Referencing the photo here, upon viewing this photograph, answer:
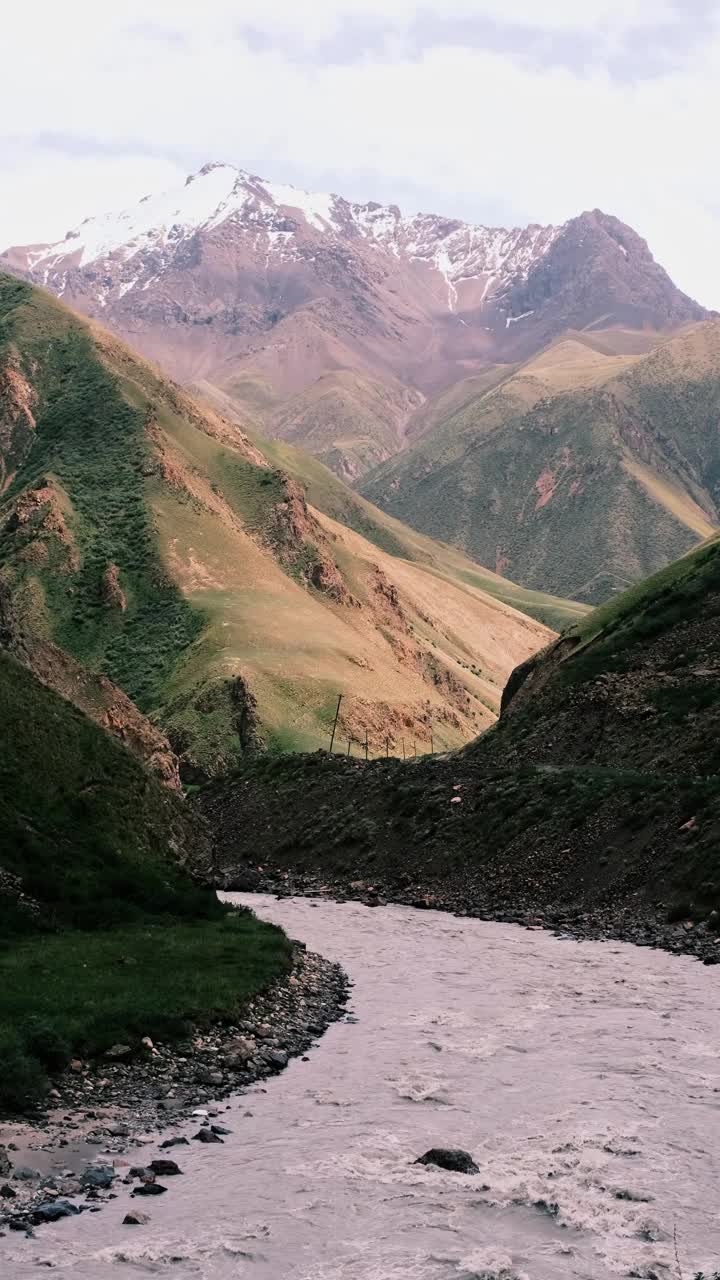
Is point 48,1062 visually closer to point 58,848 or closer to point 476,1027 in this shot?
point 476,1027

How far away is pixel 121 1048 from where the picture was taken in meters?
34.1

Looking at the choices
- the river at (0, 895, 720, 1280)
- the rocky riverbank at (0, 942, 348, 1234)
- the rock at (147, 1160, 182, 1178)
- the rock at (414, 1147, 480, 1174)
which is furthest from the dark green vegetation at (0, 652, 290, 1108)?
the rock at (414, 1147, 480, 1174)

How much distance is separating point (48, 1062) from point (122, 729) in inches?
3082

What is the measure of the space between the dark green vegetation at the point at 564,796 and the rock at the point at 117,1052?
3398 centimetres

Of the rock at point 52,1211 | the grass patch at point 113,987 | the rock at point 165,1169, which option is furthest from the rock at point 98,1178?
the grass patch at point 113,987

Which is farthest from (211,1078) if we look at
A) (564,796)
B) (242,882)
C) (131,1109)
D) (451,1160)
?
(242,882)

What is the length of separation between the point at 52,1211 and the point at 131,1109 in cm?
722

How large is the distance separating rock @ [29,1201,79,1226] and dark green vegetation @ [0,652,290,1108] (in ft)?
20.7

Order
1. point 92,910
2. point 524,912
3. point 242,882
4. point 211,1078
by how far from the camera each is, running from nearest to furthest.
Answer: point 211,1078
point 92,910
point 524,912
point 242,882

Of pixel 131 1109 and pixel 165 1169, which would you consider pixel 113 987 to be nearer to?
pixel 131 1109

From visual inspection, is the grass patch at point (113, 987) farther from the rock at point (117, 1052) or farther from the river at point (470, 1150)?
the river at point (470, 1150)

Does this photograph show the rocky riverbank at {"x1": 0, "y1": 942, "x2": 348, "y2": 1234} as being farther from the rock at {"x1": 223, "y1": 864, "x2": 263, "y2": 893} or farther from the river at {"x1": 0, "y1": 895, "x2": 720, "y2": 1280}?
the rock at {"x1": 223, "y1": 864, "x2": 263, "y2": 893}

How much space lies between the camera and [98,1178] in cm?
2498

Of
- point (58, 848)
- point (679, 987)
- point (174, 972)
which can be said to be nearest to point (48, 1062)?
point (174, 972)
